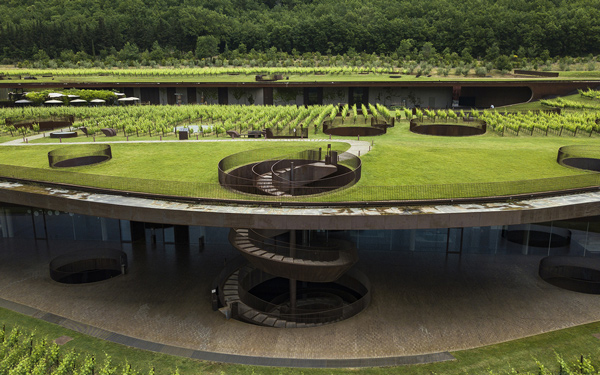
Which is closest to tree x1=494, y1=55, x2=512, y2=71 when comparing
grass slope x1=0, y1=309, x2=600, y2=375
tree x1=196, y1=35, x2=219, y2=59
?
tree x1=196, y1=35, x2=219, y2=59

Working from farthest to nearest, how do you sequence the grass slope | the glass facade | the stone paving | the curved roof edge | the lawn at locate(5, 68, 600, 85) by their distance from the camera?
the lawn at locate(5, 68, 600, 85) < the glass facade < the stone paving < the curved roof edge < the grass slope

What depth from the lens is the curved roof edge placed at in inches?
701

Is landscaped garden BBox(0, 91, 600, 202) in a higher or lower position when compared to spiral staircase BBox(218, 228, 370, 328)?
higher

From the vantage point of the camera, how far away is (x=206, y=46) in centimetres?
10250

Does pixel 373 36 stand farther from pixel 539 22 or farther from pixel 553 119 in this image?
pixel 553 119

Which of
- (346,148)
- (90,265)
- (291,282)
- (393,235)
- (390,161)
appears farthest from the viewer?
(346,148)

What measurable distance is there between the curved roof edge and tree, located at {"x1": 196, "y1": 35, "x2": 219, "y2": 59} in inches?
3372

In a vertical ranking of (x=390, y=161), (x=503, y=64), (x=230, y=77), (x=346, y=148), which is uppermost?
(x=503, y=64)

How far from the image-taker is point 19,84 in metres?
60.8

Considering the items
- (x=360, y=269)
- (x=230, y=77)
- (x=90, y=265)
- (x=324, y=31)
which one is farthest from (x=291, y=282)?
(x=324, y=31)

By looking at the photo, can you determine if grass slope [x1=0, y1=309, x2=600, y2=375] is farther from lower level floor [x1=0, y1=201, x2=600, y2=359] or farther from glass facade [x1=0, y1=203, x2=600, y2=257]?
glass facade [x1=0, y1=203, x2=600, y2=257]

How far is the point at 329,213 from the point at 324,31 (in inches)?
3609

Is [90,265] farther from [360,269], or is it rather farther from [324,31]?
[324,31]

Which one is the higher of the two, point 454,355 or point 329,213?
point 329,213
